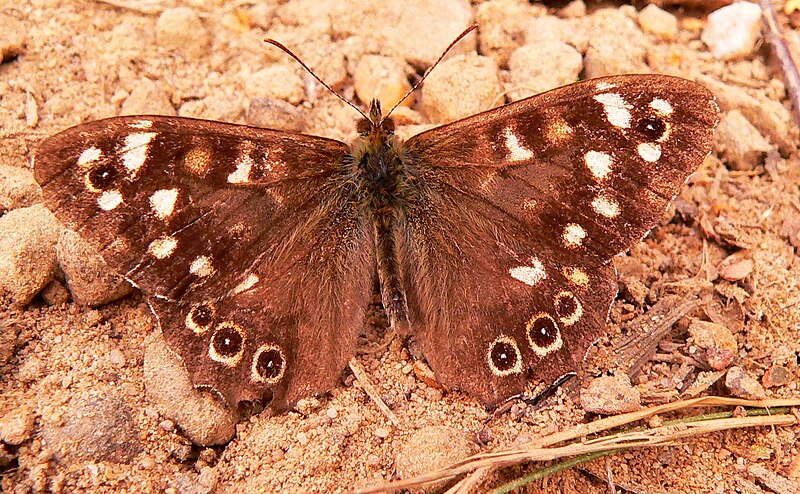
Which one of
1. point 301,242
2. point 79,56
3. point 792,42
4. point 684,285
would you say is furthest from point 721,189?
point 79,56

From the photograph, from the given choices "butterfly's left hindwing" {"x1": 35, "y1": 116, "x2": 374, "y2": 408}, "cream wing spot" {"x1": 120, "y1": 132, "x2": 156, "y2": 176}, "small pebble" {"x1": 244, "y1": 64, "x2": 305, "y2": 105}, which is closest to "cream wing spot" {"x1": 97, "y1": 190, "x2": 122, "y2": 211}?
"butterfly's left hindwing" {"x1": 35, "y1": 116, "x2": 374, "y2": 408}

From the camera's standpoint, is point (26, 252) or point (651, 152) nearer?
point (651, 152)

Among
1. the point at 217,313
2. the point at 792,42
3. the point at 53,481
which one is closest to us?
the point at 53,481

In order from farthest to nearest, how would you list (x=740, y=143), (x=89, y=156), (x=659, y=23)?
1. (x=659, y=23)
2. (x=740, y=143)
3. (x=89, y=156)

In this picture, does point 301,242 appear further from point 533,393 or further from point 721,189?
point 721,189

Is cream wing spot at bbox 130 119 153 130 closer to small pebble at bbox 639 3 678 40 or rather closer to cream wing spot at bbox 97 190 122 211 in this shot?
cream wing spot at bbox 97 190 122 211

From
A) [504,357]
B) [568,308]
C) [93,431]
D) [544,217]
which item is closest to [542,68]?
[544,217]

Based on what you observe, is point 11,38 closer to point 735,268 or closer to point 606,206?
point 606,206
